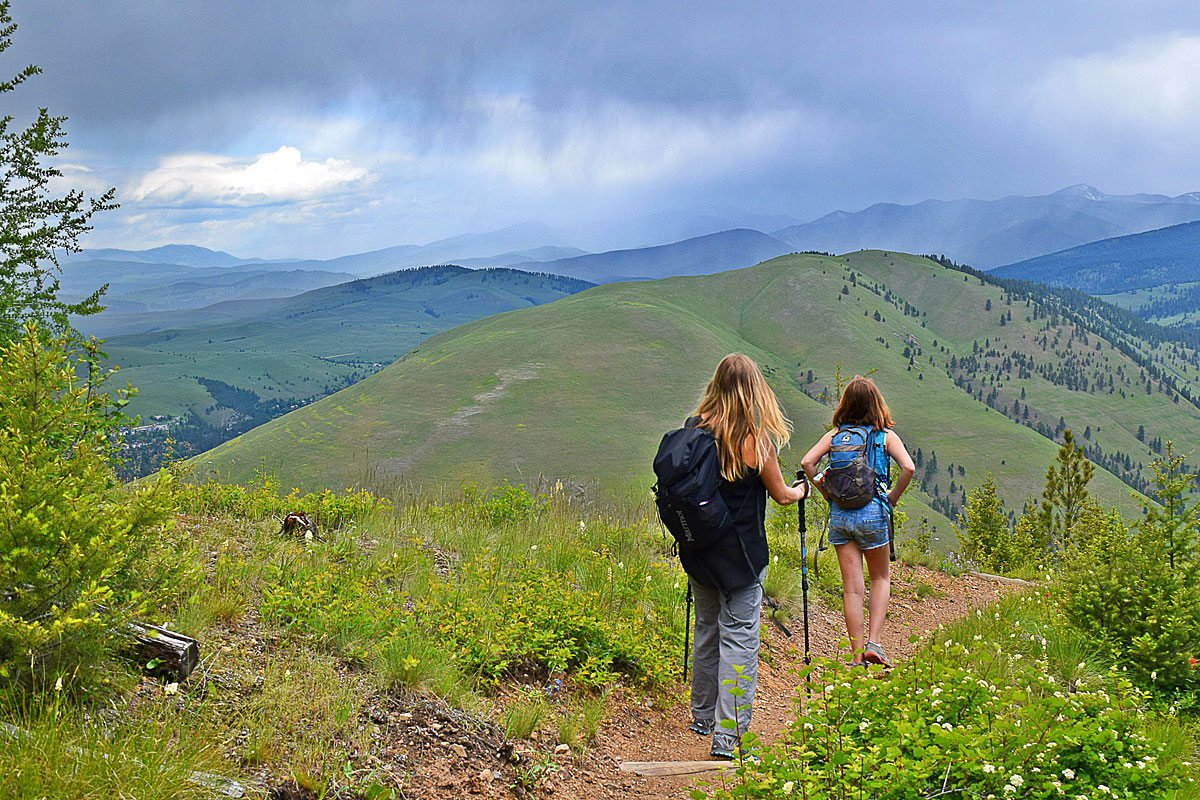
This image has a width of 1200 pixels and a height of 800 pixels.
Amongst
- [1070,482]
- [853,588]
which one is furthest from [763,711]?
[1070,482]

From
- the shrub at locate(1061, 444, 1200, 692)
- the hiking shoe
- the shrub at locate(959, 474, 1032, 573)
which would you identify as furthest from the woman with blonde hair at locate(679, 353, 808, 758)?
the shrub at locate(959, 474, 1032, 573)

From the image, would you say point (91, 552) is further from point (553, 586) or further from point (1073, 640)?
point (1073, 640)

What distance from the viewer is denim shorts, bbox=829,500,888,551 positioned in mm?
6262

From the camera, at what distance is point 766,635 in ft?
24.9

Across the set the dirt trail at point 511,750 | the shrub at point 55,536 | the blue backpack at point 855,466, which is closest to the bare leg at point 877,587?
the blue backpack at point 855,466

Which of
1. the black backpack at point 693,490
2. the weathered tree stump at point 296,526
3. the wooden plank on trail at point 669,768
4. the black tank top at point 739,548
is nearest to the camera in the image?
the wooden plank on trail at point 669,768

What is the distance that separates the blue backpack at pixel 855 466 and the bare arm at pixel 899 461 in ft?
0.25

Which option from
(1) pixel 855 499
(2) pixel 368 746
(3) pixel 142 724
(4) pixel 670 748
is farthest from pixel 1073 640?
(3) pixel 142 724

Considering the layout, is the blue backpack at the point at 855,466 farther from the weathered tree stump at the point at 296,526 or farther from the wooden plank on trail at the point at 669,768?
the weathered tree stump at the point at 296,526

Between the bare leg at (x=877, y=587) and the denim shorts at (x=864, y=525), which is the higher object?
the denim shorts at (x=864, y=525)

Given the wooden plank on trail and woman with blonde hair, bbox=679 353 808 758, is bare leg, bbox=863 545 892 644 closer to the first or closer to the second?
woman with blonde hair, bbox=679 353 808 758

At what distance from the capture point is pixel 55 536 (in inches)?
118

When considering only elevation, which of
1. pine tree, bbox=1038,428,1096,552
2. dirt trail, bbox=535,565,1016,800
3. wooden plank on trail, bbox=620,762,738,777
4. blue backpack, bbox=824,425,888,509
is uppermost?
blue backpack, bbox=824,425,888,509

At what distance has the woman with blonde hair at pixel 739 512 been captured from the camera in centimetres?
480
